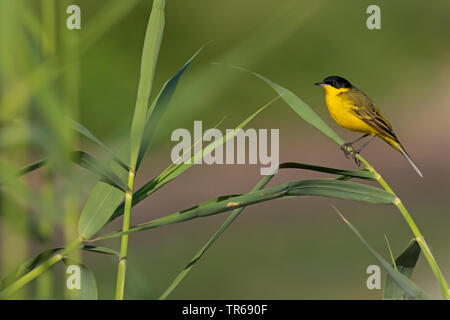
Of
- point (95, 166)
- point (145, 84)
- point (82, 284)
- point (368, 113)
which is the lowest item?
point (82, 284)

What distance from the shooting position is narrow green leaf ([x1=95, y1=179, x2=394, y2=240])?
2.46ft

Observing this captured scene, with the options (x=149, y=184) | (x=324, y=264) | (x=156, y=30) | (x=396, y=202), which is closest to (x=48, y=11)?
(x=156, y=30)

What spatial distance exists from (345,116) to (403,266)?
3.36ft

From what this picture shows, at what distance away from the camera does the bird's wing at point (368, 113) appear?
1.78 meters

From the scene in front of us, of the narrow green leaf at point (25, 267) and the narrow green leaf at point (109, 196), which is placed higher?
the narrow green leaf at point (109, 196)

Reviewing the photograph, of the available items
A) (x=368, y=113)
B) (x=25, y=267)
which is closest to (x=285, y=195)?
(x=25, y=267)

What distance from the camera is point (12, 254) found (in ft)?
2.12

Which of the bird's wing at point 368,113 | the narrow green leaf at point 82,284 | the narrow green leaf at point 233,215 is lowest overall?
the narrow green leaf at point 82,284

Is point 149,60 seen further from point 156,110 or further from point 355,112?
point 355,112

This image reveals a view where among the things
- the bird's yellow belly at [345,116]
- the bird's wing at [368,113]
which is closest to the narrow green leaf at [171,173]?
the bird's wing at [368,113]

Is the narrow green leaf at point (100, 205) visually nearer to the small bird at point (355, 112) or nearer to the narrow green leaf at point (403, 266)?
the narrow green leaf at point (403, 266)

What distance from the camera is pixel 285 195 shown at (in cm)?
82

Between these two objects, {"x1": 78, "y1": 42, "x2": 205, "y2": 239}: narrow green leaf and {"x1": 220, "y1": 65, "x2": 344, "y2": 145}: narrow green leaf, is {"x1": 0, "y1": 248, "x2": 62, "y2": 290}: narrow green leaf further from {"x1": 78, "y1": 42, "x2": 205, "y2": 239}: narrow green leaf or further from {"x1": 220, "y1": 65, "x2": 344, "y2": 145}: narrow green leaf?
{"x1": 220, "y1": 65, "x2": 344, "y2": 145}: narrow green leaf

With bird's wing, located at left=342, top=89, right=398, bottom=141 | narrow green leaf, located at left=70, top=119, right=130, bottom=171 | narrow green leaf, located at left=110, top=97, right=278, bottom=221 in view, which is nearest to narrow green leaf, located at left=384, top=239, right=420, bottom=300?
narrow green leaf, located at left=110, top=97, right=278, bottom=221
